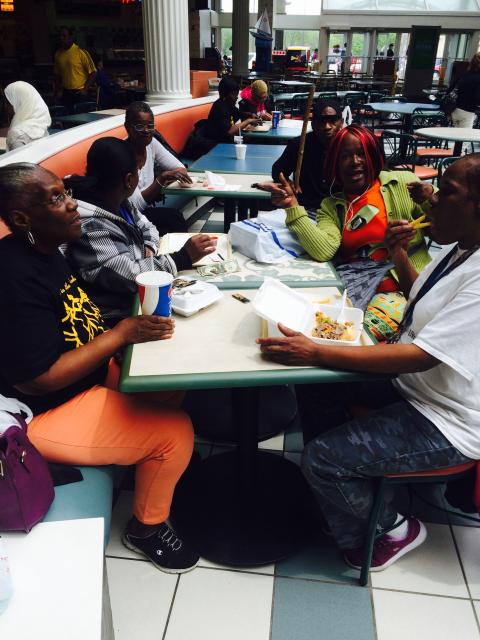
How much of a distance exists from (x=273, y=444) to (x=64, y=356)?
4.16ft

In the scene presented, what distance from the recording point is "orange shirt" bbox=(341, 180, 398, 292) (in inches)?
86.4

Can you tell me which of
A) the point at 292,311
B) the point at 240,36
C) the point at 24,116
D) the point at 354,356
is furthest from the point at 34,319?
the point at 240,36

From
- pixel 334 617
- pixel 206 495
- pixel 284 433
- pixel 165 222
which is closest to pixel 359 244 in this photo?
pixel 284 433

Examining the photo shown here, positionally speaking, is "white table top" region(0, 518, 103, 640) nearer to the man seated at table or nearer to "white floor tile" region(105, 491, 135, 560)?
"white floor tile" region(105, 491, 135, 560)

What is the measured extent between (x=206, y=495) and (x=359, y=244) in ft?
4.16

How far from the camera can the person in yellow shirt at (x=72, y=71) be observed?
812cm

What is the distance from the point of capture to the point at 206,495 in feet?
6.78

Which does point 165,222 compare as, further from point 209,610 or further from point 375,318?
point 209,610

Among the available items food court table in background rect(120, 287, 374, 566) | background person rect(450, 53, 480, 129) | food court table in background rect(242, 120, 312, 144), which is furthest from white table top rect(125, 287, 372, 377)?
background person rect(450, 53, 480, 129)

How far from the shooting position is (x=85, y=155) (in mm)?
3434

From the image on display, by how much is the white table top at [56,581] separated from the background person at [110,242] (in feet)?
3.12

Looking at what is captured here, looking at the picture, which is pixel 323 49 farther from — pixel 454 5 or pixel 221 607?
pixel 221 607

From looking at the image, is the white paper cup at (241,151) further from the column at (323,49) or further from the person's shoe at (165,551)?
the column at (323,49)

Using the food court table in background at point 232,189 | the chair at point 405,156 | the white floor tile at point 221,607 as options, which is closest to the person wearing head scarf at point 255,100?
the chair at point 405,156
